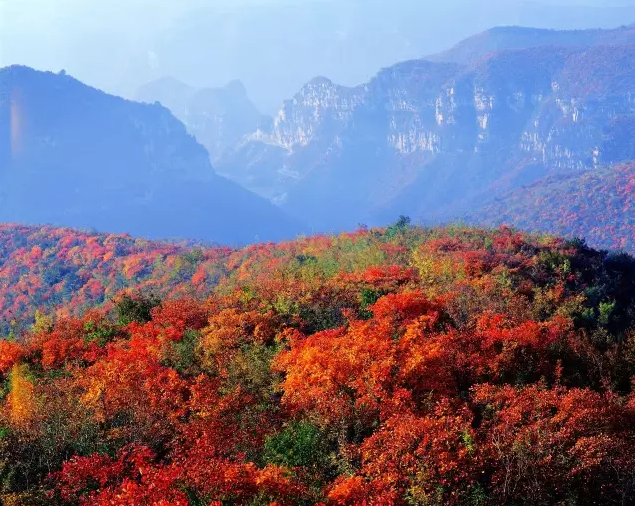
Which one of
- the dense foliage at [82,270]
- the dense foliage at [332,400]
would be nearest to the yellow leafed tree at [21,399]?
the dense foliage at [332,400]

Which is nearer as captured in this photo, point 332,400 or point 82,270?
point 332,400

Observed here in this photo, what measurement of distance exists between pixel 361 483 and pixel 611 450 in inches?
391

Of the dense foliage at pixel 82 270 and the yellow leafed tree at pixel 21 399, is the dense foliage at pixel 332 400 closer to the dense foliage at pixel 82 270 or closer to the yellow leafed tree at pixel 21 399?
the yellow leafed tree at pixel 21 399

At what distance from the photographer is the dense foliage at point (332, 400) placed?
21625mm

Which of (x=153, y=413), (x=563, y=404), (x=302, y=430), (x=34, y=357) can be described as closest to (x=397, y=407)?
(x=302, y=430)

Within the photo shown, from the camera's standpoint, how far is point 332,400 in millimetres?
28078

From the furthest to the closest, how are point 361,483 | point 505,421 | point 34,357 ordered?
point 34,357 → point 505,421 → point 361,483

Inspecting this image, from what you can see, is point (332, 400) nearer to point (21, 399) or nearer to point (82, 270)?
point (21, 399)

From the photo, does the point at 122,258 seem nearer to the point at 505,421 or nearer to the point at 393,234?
the point at 393,234

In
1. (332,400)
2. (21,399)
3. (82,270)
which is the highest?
(82,270)

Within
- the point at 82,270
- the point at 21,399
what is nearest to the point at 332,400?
the point at 21,399

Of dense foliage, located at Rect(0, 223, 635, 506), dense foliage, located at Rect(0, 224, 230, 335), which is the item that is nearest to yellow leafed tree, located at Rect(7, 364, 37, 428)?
dense foliage, located at Rect(0, 223, 635, 506)

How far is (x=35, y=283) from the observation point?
11050 centimetres

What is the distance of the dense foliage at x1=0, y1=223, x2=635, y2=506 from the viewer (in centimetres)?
2162
